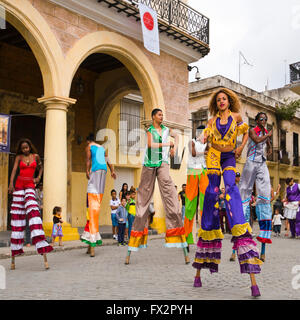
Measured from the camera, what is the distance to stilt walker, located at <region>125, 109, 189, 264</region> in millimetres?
6020

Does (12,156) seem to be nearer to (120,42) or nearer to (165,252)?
(120,42)

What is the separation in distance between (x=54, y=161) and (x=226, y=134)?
6103 millimetres

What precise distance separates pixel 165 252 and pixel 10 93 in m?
7.60

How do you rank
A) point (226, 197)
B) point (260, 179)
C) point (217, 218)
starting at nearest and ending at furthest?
point (226, 197) → point (217, 218) → point (260, 179)

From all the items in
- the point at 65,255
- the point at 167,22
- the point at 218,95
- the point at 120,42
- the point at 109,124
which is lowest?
the point at 65,255

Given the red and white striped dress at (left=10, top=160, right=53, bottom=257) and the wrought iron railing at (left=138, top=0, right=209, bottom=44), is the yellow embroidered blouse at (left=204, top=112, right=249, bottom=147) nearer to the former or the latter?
the red and white striped dress at (left=10, top=160, right=53, bottom=257)

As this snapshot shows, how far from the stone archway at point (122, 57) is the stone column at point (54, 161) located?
1.59ft

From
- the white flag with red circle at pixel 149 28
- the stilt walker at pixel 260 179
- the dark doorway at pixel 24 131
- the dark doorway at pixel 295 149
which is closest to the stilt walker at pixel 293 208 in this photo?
the white flag with red circle at pixel 149 28

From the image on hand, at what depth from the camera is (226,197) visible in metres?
3.96

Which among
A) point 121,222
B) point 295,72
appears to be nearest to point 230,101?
point 121,222

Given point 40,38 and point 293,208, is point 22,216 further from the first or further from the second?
point 293,208

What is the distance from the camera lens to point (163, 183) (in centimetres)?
612
